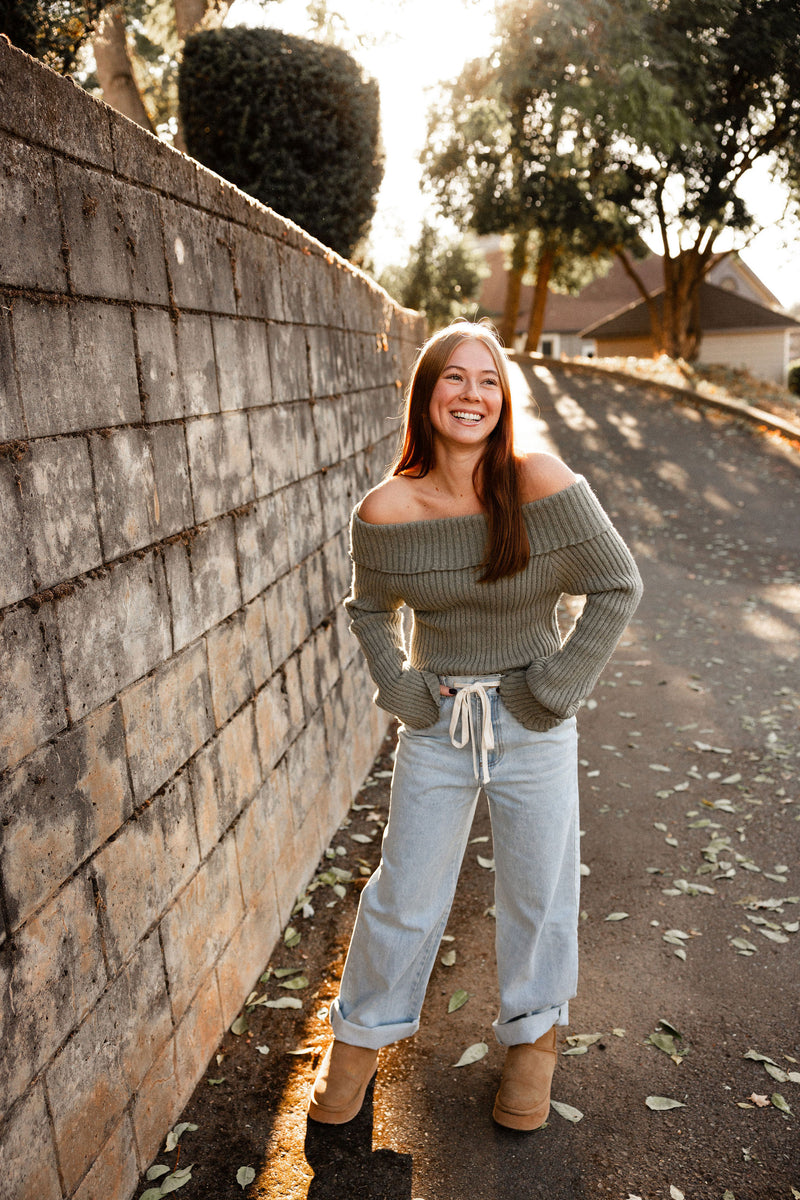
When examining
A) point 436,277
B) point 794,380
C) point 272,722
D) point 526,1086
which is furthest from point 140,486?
point 794,380

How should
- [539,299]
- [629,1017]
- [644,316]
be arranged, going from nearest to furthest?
[629,1017] → [539,299] → [644,316]

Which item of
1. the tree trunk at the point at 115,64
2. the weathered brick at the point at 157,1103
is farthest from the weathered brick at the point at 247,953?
the tree trunk at the point at 115,64

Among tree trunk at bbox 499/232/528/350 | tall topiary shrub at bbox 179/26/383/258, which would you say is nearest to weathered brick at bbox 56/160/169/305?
tall topiary shrub at bbox 179/26/383/258

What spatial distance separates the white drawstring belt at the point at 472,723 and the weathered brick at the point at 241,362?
1.21m

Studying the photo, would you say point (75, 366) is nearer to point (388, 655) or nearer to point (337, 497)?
point (388, 655)

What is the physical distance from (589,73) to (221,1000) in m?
13.8

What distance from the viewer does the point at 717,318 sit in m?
41.4

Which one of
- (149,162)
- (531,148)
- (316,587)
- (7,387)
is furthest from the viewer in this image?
(531,148)

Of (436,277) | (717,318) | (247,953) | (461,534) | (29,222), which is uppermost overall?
(436,277)

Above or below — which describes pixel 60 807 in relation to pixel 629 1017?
above

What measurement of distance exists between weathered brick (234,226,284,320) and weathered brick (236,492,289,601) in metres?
0.67

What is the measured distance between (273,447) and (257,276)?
23.8 inches

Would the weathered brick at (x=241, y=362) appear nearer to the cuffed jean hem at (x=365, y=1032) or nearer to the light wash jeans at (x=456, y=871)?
the light wash jeans at (x=456, y=871)

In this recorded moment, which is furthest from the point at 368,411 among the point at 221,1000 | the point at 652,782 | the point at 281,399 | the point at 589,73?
the point at 589,73
